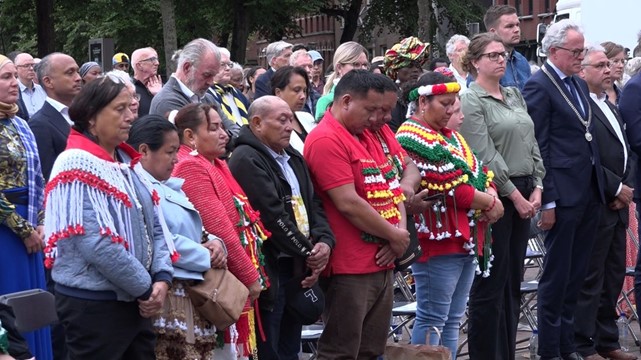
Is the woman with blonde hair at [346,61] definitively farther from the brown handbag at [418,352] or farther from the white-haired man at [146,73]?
the brown handbag at [418,352]

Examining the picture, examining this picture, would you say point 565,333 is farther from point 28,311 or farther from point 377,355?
point 28,311

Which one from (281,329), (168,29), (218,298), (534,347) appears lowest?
(534,347)

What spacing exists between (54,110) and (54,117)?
70 millimetres

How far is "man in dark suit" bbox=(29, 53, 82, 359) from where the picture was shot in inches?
287

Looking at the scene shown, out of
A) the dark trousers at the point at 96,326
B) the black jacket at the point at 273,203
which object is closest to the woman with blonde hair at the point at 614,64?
the black jacket at the point at 273,203

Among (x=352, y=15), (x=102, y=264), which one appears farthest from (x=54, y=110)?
(x=352, y=15)

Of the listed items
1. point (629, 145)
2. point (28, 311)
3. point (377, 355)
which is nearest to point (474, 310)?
point (377, 355)

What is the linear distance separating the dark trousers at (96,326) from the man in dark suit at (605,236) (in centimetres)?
454

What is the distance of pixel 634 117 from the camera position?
371 inches

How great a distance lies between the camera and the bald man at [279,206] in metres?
6.58

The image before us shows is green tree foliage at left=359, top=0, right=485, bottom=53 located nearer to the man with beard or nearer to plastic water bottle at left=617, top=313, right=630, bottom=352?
the man with beard

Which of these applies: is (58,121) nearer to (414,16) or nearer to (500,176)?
(500,176)

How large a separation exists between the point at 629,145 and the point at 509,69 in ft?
3.97

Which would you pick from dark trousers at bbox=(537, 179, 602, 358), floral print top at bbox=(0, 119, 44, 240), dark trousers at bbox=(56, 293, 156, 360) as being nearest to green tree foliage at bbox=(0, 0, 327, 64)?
dark trousers at bbox=(537, 179, 602, 358)
